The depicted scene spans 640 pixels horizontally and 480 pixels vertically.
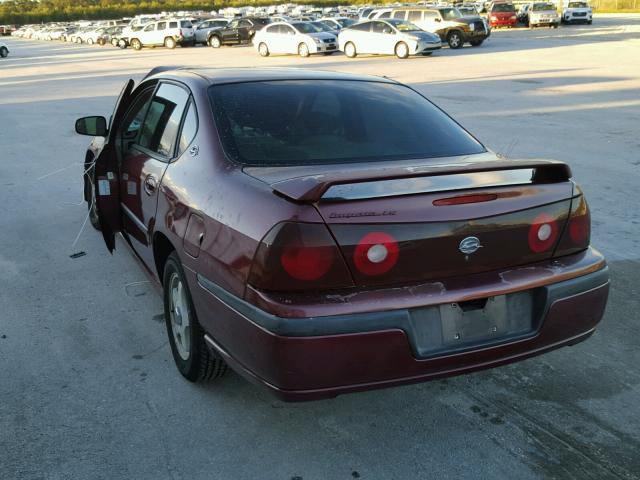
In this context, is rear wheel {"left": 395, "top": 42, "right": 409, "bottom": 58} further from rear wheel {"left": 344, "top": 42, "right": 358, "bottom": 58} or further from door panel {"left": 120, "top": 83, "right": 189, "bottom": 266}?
door panel {"left": 120, "top": 83, "right": 189, "bottom": 266}

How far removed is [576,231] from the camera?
10.4ft

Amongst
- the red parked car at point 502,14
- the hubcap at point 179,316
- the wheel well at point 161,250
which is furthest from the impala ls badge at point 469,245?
the red parked car at point 502,14

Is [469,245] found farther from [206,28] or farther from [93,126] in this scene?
[206,28]

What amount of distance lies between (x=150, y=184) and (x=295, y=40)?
2795cm

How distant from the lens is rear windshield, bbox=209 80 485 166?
3.46 metres

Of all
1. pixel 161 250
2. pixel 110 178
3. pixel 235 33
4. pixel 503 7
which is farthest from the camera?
pixel 503 7

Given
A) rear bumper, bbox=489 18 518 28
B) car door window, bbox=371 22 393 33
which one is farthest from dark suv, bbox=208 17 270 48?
car door window, bbox=371 22 393 33

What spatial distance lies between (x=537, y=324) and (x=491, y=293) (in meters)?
0.31

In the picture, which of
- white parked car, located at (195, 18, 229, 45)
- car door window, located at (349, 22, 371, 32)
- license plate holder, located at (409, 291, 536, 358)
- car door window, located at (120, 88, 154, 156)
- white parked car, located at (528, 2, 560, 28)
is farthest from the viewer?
white parked car, located at (528, 2, 560, 28)

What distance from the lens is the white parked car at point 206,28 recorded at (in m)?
43.0

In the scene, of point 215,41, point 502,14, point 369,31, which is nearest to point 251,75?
point 369,31

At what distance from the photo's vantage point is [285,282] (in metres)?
2.71

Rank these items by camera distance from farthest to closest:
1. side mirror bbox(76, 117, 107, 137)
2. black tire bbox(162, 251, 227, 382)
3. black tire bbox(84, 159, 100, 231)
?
black tire bbox(84, 159, 100, 231)
side mirror bbox(76, 117, 107, 137)
black tire bbox(162, 251, 227, 382)

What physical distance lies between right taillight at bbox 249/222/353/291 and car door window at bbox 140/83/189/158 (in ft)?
4.61
